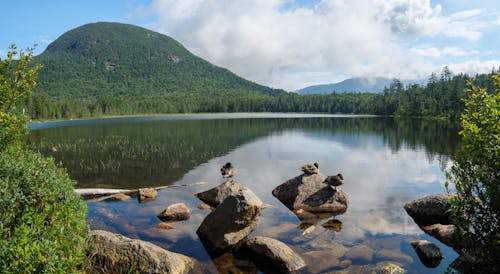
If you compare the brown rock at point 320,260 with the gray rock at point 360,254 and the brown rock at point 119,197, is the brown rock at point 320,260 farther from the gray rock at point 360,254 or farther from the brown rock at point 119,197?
the brown rock at point 119,197

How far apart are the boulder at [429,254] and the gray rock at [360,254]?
2425 millimetres

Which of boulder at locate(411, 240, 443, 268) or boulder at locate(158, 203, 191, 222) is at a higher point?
boulder at locate(158, 203, 191, 222)

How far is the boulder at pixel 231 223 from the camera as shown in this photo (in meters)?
16.5

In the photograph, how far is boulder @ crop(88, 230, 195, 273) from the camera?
13.1 metres

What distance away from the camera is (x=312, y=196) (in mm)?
25047

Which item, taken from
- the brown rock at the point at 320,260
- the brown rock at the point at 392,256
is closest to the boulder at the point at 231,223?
the brown rock at the point at 320,260

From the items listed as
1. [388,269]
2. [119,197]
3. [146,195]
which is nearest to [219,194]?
[146,195]

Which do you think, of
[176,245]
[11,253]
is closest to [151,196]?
[176,245]

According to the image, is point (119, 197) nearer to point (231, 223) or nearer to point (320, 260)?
point (231, 223)

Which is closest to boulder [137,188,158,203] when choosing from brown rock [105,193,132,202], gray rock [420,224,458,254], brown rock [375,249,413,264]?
brown rock [105,193,132,202]

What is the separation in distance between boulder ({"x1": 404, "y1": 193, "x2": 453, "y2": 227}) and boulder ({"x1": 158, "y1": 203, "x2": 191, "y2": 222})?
632 inches

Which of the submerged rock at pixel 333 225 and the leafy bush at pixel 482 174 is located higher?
the leafy bush at pixel 482 174

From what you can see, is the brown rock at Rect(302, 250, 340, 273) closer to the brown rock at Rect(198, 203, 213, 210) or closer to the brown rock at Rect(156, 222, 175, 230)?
the brown rock at Rect(156, 222, 175, 230)

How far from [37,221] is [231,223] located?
33.4ft
